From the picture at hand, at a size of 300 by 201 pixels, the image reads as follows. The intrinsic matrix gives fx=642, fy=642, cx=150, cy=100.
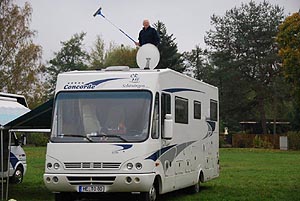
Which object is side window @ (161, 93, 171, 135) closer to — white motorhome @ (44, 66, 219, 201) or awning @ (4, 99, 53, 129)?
white motorhome @ (44, 66, 219, 201)

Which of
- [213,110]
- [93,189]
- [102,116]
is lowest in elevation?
[93,189]

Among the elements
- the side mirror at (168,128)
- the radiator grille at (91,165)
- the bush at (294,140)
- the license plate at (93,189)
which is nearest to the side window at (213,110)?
the side mirror at (168,128)

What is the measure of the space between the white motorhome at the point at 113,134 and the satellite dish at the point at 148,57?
72 centimetres

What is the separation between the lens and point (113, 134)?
1294cm

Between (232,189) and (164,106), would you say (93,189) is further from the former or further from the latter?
(232,189)

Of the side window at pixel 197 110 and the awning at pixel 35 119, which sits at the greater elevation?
the side window at pixel 197 110

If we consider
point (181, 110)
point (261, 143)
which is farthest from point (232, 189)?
point (261, 143)

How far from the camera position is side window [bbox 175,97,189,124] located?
1479 centimetres

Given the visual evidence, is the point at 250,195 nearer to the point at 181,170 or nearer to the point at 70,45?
the point at 181,170

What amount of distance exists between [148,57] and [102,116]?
257 cm

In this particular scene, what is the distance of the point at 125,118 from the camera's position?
1307cm

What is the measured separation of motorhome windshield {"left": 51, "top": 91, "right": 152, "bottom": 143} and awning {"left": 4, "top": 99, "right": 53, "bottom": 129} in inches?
55.2

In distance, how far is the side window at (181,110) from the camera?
1479 cm

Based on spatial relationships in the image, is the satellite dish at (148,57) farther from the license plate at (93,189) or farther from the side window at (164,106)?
the license plate at (93,189)
